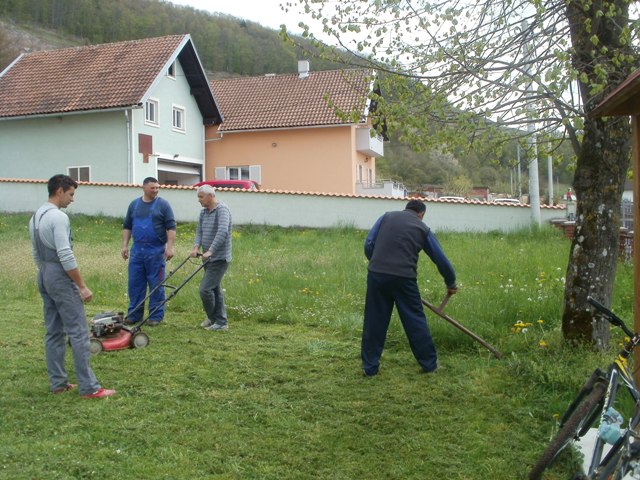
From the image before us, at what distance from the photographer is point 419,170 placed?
6150cm

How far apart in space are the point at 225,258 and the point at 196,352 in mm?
1525

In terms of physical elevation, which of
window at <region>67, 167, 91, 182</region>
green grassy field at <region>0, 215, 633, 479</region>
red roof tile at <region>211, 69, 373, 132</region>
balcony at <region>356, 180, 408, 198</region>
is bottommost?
green grassy field at <region>0, 215, 633, 479</region>

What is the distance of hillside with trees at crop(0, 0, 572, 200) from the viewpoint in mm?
59906

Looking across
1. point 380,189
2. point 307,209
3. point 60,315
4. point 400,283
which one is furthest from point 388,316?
point 380,189

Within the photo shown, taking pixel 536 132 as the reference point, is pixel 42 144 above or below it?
above

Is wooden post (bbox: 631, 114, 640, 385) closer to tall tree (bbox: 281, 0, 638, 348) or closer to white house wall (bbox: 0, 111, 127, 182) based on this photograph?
tall tree (bbox: 281, 0, 638, 348)

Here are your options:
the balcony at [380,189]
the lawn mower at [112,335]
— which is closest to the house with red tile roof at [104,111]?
the balcony at [380,189]

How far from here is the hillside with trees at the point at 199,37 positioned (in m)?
59.9

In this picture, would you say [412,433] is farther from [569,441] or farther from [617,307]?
[617,307]

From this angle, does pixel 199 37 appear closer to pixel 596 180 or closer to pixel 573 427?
pixel 596 180

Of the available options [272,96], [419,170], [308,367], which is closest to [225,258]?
[308,367]

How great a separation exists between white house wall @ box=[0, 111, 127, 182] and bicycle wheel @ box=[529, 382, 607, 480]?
2487 centimetres

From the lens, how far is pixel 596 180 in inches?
259

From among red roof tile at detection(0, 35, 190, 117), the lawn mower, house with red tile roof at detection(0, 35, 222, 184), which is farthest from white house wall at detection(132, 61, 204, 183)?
the lawn mower
